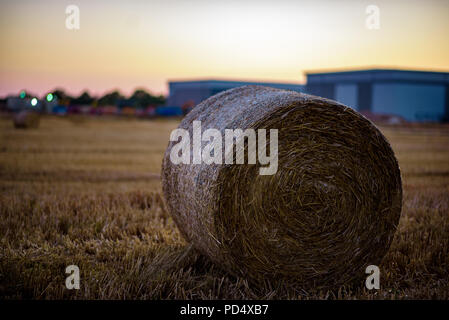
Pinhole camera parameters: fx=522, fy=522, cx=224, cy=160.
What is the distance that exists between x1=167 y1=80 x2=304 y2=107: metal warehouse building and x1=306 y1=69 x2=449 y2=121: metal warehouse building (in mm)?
12301

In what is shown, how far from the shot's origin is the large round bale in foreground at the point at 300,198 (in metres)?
4.89

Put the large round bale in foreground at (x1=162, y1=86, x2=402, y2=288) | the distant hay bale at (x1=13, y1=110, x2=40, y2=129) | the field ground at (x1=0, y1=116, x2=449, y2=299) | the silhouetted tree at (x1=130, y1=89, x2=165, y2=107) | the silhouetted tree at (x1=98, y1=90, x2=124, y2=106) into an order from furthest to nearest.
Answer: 1. the silhouetted tree at (x1=130, y1=89, x2=165, y2=107)
2. the silhouetted tree at (x1=98, y1=90, x2=124, y2=106)
3. the distant hay bale at (x1=13, y1=110, x2=40, y2=129)
4. the large round bale in foreground at (x1=162, y1=86, x2=402, y2=288)
5. the field ground at (x1=0, y1=116, x2=449, y2=299)

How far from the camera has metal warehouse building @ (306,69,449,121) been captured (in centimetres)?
6638

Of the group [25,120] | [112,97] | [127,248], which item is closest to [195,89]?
[112,97]

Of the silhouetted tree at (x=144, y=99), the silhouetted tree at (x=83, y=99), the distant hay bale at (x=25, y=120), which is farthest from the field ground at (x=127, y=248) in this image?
the silhouetted tree at (x=144, y=99)

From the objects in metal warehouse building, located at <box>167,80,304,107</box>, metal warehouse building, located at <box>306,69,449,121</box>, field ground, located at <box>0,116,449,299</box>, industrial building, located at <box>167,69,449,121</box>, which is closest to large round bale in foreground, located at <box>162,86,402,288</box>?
field ground, located at <box>0,116,449,299</box>

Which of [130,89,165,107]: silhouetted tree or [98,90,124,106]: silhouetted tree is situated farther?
[130,89,165,107]: silhouetted tree

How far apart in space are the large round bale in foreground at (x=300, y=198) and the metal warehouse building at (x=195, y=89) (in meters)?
75.9

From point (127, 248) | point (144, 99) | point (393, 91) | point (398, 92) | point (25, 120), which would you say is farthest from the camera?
point (144, 99)

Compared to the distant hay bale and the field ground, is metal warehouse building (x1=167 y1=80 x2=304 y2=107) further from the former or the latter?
the field ground

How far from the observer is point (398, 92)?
66.6m

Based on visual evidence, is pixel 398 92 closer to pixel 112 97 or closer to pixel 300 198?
pixel 112 97

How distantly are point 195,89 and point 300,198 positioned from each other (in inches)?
3290
